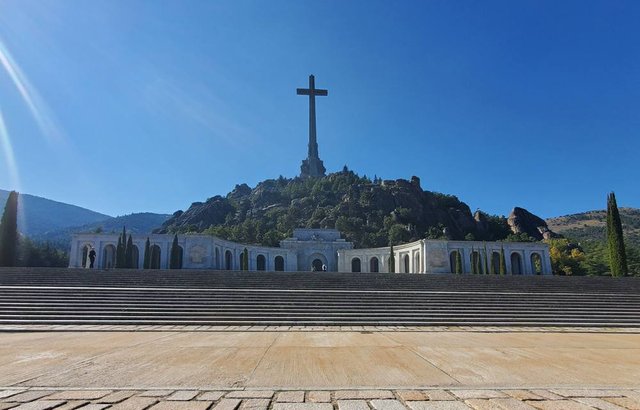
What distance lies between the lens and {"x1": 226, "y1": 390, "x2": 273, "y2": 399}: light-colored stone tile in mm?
4453

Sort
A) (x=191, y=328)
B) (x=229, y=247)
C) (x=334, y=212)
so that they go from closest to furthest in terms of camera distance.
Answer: (x=191, y=328) < (x=229, y=247) < (x=334, y=212)

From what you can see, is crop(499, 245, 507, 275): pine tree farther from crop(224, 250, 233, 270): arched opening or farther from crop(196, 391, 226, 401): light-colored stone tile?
crop(196, 391, 226, 401): light-colored stone tile

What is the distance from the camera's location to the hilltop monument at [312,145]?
87.4 metres

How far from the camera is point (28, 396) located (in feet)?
14.4

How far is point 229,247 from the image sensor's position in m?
42.8

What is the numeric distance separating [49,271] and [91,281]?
357 cm

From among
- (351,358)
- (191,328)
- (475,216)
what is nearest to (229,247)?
(191,328)

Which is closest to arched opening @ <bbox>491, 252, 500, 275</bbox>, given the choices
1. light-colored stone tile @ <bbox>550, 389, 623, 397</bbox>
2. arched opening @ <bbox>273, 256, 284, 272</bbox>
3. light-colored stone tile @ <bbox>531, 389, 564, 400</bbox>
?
arched opening @ <bbox>273, 256, 284, 272</bbox>

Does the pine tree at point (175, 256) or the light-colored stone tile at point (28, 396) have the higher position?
the pine tree at point (175, 256)

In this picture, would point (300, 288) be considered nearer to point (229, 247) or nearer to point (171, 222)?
point (229, 247)

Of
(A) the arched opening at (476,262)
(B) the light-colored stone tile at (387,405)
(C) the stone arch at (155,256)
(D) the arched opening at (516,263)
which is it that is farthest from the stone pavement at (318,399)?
(D) the arched opening at (516,263)

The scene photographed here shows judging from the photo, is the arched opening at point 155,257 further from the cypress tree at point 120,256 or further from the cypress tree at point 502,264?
the cypress tree at point 502,264

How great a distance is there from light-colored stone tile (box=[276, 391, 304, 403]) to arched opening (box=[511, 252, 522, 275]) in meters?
41.2

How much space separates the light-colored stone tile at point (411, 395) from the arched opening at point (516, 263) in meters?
40.5
